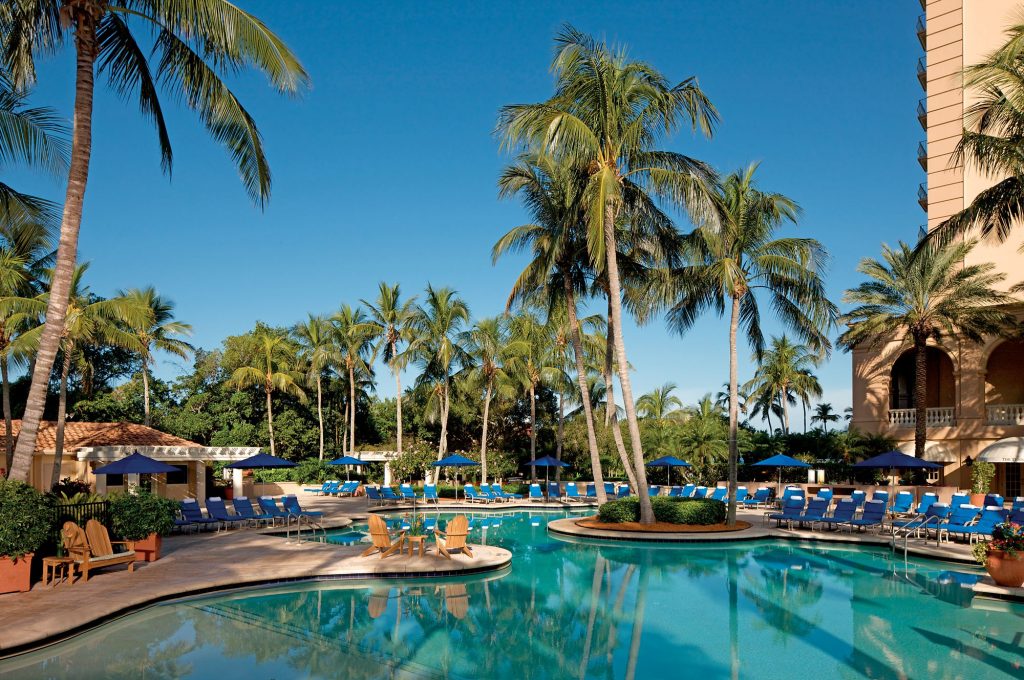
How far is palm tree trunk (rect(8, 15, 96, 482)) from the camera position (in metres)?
11.0

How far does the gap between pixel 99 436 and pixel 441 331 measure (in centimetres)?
1463

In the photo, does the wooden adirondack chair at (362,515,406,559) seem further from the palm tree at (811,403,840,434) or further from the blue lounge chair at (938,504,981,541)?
the palm tree at (811,403,840,434)

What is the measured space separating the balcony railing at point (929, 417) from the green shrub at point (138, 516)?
2786 centimetres

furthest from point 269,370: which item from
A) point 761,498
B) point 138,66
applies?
point 138,66

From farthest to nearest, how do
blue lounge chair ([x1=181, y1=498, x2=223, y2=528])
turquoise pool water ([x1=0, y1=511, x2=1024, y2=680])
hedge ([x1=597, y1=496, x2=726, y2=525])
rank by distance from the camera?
hedge ([x1=597, y1=496, x2=726, y2=525]) → blue lounge chair ([x1=181, y1=498, x2=223, y2=528]) → turquoise pool water ([x1=0, y1=511, x2=1024, y2=680])

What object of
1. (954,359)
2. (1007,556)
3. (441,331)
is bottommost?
(1007,556)

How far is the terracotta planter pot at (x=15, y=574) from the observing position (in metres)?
10.7

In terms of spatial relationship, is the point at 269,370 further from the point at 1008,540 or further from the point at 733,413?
the point at 1008,540

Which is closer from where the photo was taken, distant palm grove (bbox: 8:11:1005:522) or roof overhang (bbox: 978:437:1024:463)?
distant palm grove (bbox: 8:11:1005:522)

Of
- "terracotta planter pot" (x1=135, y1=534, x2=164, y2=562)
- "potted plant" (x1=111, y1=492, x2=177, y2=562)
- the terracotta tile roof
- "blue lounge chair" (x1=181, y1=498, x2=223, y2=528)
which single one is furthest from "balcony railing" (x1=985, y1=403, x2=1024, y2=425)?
the terracotta tile roof

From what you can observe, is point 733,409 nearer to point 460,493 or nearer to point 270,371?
point 460,493

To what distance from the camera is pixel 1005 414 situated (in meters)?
28.4

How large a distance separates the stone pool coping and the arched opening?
79.4 feet

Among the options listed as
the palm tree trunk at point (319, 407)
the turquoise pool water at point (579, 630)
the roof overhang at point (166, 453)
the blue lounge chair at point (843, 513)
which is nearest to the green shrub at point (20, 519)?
the turquoise pool water at point (579, 630)
